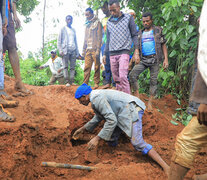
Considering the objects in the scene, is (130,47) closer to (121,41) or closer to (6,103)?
(121,41)

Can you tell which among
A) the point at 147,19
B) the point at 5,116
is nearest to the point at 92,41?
the point at 147,19

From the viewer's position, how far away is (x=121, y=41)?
3781 mm

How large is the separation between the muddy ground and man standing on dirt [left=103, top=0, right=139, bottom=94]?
33.8 inches

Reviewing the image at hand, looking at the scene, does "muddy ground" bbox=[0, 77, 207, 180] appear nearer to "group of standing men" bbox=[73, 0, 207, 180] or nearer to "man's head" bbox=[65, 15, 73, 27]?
"group of standing men" bbox=[73, 0, 207, 180]

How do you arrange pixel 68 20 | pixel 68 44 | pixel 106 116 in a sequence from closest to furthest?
1. pixel 106 116
2. pixel 68 44
3. pixel 68 20

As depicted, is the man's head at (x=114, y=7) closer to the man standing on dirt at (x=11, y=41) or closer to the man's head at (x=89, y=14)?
the man's head at (x=89, y=14)

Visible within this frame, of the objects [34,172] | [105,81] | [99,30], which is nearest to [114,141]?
[34,172]

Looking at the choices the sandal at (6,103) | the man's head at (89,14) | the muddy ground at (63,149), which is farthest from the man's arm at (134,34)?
the sandal at (6,103)

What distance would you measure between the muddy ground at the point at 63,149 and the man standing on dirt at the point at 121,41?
859 mm

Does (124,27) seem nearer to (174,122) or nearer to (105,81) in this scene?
(105,81)

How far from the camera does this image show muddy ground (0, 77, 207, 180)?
7.25 ft

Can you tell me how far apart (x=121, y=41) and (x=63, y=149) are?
2.18 meters

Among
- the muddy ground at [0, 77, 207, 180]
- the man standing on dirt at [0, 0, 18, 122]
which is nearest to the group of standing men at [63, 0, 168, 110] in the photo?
the muddy ground at [0, 77, 207, 180]

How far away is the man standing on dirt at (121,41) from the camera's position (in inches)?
146
